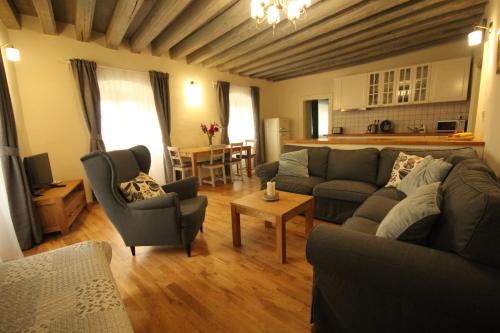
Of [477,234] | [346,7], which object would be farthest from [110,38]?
[477,234]

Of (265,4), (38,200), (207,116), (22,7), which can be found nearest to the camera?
(265,4)

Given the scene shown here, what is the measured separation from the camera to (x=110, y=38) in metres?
3.51

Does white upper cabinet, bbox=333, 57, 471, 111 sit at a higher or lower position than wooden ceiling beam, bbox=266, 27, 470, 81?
lower

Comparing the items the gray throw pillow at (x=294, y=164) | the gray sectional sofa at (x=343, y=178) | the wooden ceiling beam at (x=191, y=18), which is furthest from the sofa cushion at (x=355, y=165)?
the wooden ceiling beam at (x=191, y=18)

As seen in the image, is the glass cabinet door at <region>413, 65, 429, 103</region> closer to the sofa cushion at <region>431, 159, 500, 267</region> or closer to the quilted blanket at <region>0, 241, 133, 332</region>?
the sofa cushion at <region>431, 159, 500, 267</region>

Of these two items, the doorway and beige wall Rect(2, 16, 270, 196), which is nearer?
beige wall Rect(2, 16, 270, 196)

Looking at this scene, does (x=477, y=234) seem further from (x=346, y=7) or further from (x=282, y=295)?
(x=346, y=7)

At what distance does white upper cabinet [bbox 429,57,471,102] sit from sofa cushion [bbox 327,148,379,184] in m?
2.68

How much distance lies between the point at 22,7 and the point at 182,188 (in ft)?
10.1

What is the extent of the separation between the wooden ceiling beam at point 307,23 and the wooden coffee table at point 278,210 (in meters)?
2.19

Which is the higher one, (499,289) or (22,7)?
(22,7)

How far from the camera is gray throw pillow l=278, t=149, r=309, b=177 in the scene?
3.26 m

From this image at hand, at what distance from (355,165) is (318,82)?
13.2 feet

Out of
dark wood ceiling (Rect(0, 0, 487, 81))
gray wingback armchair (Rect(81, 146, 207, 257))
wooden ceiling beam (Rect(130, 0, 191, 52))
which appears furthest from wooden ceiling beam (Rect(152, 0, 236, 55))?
gray wingback armchair (Rect(81, 146, 207, 257))
